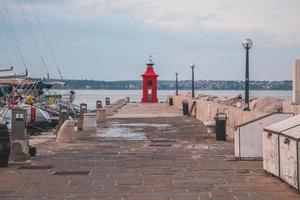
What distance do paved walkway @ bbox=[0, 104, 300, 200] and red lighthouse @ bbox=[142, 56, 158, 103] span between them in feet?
137

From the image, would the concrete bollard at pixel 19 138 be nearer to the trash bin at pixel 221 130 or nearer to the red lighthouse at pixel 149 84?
the trash bin at pixel 221 130

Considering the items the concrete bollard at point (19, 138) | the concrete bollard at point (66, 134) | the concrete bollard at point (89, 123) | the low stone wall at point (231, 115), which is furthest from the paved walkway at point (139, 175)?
the concrete bollard at point (89, 123)

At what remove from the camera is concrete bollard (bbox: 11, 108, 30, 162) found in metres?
13.4

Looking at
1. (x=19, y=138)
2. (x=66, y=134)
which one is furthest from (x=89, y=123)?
(x=19, y=138)

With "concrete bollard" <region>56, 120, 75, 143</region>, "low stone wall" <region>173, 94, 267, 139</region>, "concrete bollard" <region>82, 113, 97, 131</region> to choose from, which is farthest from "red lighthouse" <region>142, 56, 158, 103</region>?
"concrete bollard" <region>56, 120, 75, 143</region>

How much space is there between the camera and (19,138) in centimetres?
1371

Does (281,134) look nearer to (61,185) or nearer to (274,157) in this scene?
(274,157)

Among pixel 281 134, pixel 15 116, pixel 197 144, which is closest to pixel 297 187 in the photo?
pixel 281 134

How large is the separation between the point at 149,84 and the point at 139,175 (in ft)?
162

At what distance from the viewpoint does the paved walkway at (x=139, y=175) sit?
368 inches

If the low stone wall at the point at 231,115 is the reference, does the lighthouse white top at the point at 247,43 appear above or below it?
above

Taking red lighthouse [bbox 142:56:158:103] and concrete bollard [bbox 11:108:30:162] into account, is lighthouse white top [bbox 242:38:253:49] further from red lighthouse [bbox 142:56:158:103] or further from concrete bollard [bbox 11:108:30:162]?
red lighthouse [bbox 142:56:158:103]

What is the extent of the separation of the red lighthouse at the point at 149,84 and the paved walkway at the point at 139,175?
4189 cm

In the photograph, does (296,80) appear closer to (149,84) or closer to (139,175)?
(139,175)
